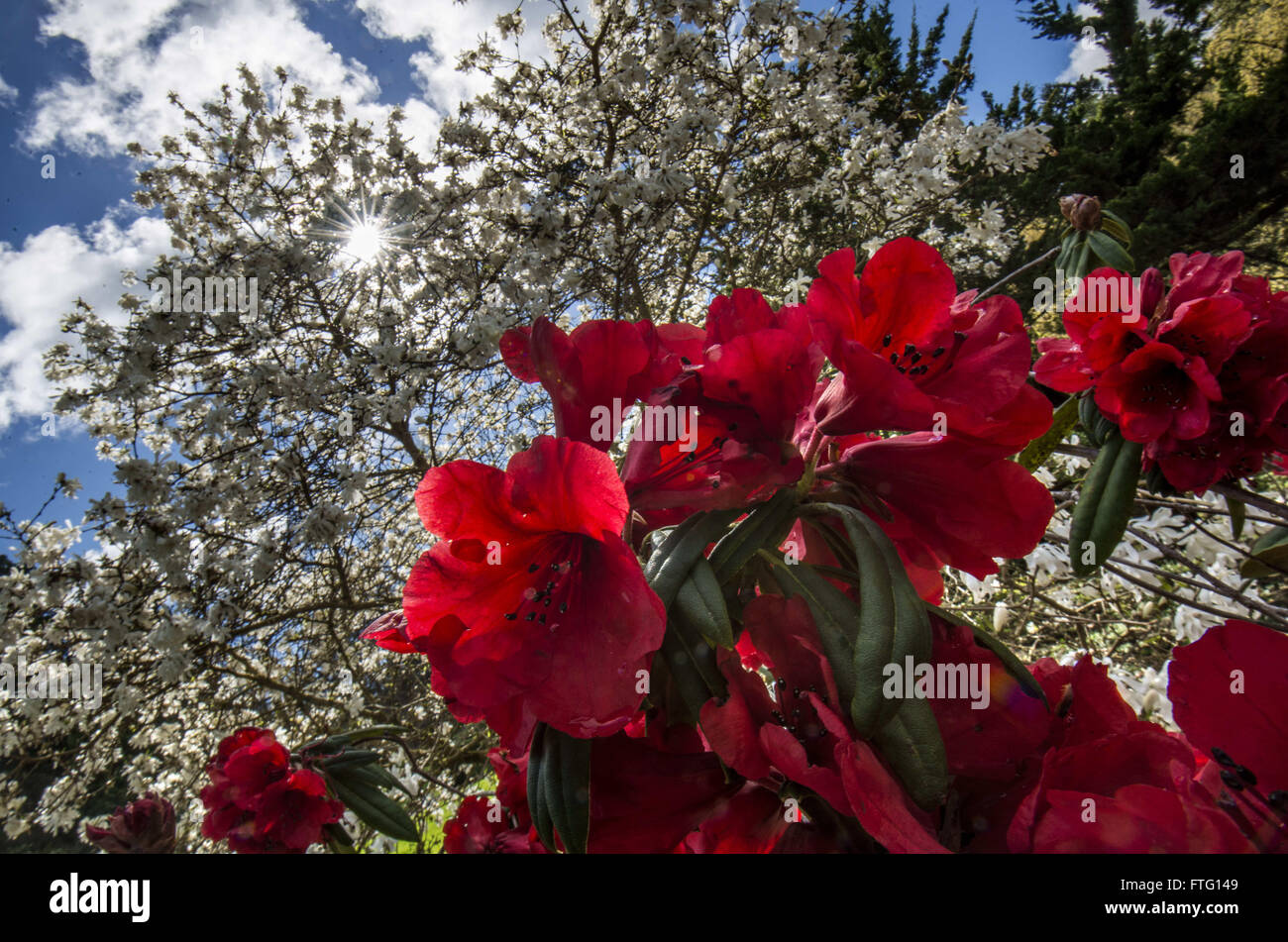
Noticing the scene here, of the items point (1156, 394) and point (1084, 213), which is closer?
point (1156, 394)

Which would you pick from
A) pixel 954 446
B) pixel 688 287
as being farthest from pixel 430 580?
pixel 688 287

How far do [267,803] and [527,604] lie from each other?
4.17ft

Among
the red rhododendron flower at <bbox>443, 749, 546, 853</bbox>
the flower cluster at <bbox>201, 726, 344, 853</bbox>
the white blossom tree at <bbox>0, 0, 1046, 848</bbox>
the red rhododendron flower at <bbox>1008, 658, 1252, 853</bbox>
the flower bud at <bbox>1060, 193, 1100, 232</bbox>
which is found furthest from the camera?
the white blossom tree at <bbox>0, 0, 1046, 848</bbox>

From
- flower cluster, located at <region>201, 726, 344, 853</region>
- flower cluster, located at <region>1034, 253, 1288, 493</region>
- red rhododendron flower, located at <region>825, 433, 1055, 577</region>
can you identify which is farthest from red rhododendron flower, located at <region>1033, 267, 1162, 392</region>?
flower cluster, located at <region>201, 726, 344, 853</region>

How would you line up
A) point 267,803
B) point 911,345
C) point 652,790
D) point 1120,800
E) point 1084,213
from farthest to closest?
point 267,803
point 1084,213
point 911,345
point 652,790
point 1120,800

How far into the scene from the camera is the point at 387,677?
4426mm

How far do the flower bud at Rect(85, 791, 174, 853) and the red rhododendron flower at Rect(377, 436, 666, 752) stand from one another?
135cm

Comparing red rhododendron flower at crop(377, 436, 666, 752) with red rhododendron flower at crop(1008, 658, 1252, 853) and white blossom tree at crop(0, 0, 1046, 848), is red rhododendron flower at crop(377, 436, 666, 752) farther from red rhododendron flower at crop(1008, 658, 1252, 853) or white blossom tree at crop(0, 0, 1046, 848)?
white blossom tree at crop(0, 0, 1046, 848)

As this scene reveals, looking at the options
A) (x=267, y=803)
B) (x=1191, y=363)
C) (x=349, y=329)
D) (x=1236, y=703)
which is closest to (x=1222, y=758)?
(x=1236, y=703)

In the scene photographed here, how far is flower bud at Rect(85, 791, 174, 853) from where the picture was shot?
1.26 metres

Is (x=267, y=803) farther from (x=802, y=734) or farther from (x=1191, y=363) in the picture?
(x=1191, y=363)

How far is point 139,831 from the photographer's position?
4.18 ft
